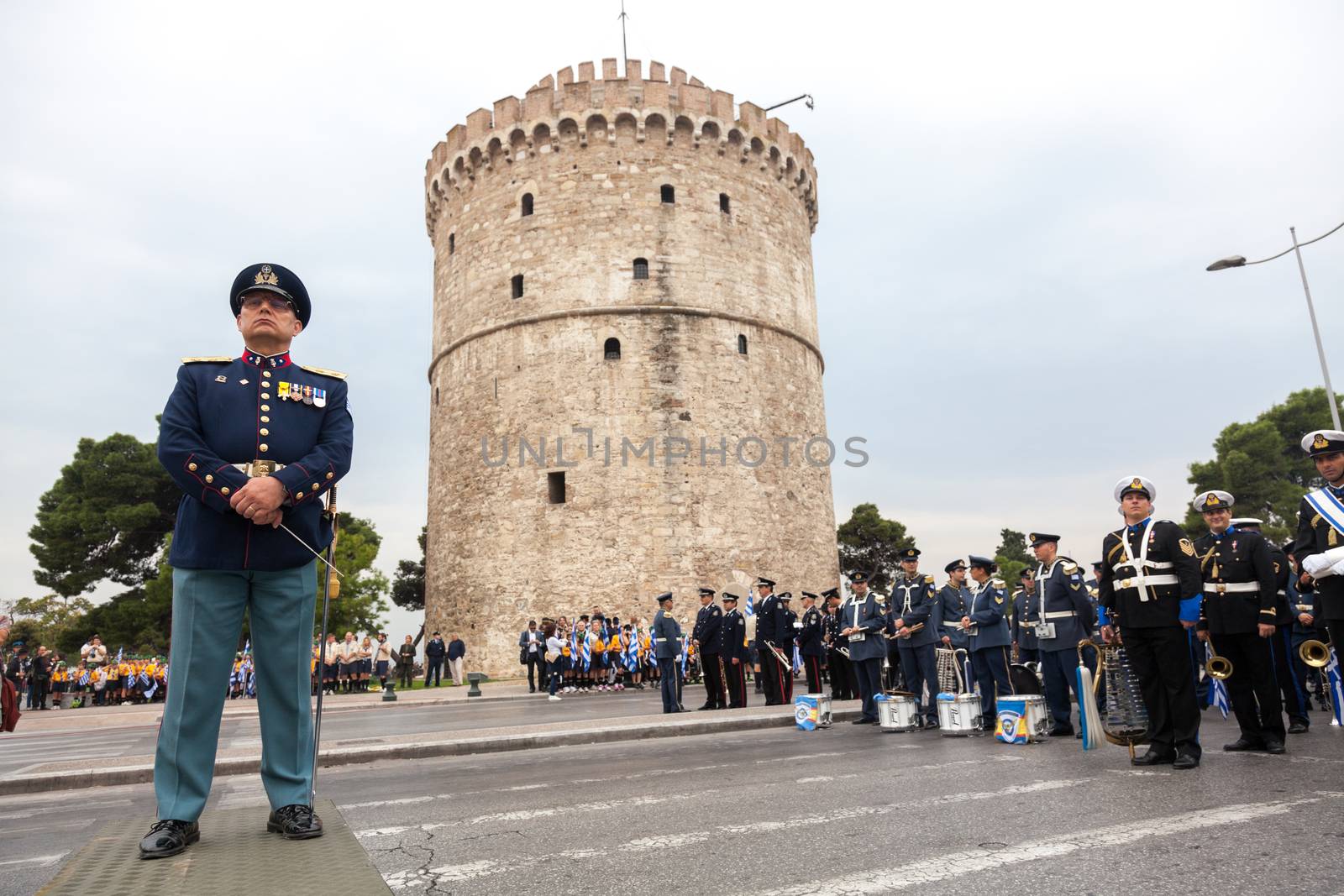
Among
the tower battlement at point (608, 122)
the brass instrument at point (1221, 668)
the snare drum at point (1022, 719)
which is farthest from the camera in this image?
the tower battlement at point (608, 122)

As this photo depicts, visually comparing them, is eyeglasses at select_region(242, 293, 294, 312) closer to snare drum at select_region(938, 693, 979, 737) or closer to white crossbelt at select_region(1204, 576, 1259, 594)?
white crossbelt at select_region(1204, 576, 1259, 594)

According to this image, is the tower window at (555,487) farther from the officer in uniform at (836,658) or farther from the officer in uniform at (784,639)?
the officer in uniform at (836,658)

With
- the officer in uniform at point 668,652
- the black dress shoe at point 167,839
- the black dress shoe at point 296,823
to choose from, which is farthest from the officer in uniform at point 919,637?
the black dress shoe at point 167,839

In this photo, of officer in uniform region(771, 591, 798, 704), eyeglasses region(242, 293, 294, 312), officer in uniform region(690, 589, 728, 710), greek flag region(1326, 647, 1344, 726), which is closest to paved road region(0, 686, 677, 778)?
officer in uniform region(690, 589, 728, 710)

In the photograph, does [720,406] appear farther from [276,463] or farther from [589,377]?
[276,463]

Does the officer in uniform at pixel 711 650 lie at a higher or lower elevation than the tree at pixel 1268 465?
lower

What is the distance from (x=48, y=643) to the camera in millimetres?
47438

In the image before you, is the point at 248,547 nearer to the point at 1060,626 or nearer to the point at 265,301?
the point at 265,301

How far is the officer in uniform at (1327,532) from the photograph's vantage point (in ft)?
18.4

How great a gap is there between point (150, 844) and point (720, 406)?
22.9 metres

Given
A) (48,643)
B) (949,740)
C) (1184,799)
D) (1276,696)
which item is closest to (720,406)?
(949,740)

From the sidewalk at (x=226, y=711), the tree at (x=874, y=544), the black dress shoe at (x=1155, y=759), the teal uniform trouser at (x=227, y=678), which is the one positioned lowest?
the black dress shoe at (x=1155, y=759)

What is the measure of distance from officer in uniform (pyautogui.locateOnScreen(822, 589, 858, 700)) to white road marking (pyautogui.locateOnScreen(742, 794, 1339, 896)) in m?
10.5

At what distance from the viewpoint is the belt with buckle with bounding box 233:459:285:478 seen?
3.80m
